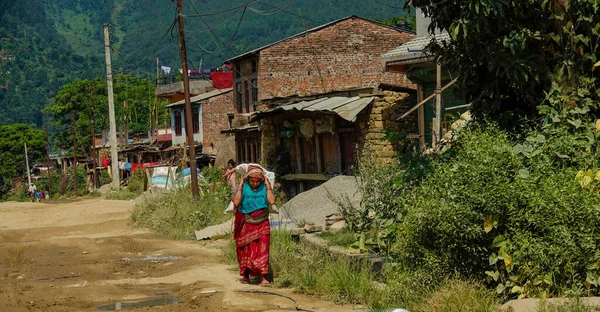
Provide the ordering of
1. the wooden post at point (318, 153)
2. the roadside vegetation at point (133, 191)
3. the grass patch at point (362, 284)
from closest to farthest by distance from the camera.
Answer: the grass patch at point (362, 284), the wooden post at point (318, 153), the roadside vegetation at point (133, 191)

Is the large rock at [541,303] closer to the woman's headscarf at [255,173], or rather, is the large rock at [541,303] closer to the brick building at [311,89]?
the woman's headscarf at [255,173]

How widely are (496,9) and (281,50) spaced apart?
30856mm

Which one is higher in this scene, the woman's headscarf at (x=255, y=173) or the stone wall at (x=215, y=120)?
the stone wall at (x=215, y=120)

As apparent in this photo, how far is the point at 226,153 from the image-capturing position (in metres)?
48.7

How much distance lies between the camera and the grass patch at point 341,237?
13.3 m

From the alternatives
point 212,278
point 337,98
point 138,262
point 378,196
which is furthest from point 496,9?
point 337,98

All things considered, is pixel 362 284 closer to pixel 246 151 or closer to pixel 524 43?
pixel 524 43

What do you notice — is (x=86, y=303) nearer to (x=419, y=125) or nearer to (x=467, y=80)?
(x=467, y=80)

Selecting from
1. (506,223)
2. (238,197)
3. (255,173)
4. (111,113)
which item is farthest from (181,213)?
(111,113)

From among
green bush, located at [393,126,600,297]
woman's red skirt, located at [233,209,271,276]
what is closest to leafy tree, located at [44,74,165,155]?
woman's red skirt, located at [233,209,271,276]

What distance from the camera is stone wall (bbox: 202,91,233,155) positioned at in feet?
180

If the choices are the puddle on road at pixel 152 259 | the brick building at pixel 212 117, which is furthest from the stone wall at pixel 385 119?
the brick building at pixel 212 117

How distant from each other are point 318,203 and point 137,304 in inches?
383

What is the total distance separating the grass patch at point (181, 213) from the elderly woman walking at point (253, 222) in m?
7.48
